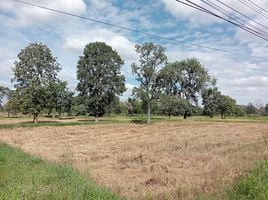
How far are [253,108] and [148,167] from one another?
154 m

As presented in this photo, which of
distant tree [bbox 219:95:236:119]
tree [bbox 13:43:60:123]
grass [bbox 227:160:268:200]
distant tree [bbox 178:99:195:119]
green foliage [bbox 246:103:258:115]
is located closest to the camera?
grass [bbox 227:160:268:200]

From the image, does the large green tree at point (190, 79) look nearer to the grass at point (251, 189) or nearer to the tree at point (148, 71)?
the tree at point (148, 71)

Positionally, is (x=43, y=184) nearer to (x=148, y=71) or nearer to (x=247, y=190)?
(x=247, y=190)

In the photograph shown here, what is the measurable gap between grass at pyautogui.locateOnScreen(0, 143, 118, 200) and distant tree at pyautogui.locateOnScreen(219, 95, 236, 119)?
97129 millimetres

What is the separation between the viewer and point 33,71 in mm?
64750

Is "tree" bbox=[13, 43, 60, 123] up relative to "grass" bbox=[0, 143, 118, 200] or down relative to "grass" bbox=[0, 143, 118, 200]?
up

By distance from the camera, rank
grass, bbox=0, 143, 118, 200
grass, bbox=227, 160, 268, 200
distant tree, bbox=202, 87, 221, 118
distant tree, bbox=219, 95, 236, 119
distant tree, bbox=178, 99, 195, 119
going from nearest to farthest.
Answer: grass, bbox=227, 160, 268, 200 < grass, bbox=0, 143, 118, 200 < distant tree, bbox=178, 99, 195, 119 < distant tree, bbox=202, 87, 221, 118 < distant tree, bbox=219, 95, 236, 119

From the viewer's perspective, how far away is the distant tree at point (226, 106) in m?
109

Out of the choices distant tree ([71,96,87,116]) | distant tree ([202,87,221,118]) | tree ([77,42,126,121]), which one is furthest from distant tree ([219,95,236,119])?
tree ([77,42,126,121])

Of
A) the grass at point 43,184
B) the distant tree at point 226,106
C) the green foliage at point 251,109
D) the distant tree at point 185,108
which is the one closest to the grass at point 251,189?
the grass at point 43,184

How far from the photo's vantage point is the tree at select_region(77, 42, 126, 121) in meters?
69.8

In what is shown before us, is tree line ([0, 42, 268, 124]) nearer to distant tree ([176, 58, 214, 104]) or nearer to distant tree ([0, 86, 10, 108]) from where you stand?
distant tree ([176, 58, 214, 104])

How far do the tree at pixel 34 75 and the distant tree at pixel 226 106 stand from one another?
186 feet

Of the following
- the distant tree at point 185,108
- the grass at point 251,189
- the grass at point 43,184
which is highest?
the distant tree at point 185,108
